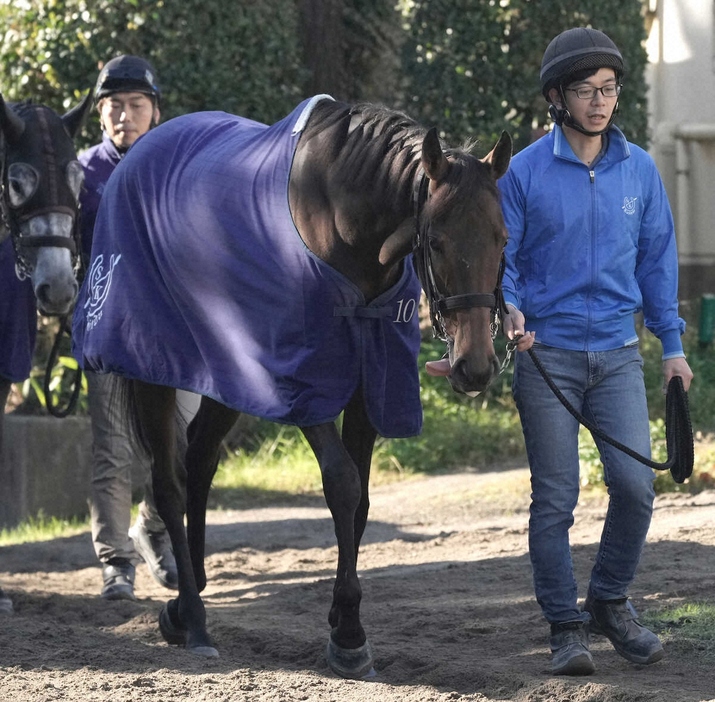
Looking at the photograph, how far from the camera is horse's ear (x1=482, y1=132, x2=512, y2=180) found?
12.5 feet

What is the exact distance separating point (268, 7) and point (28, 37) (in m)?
1.60

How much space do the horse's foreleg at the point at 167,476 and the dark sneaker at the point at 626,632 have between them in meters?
1.42

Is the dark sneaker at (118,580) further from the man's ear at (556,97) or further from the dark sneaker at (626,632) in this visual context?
the man's ear at (556,97)

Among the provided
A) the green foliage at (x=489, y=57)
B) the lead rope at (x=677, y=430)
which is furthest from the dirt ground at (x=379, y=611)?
the green foliage at (x=489, y=57)

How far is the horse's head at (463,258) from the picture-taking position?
12.2 feet

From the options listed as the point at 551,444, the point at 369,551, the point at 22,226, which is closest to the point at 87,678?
the point at 551,444

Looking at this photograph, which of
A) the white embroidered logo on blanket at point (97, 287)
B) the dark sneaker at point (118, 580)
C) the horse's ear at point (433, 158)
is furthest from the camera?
the dark sneaker at point (118, 580)

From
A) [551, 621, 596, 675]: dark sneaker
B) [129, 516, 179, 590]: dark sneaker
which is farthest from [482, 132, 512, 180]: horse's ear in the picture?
[129, 516, 179, 590]: dark sneaker

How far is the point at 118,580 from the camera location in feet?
19.0

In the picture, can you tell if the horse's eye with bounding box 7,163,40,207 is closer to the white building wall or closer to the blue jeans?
the blue jeans

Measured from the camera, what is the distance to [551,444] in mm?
4133

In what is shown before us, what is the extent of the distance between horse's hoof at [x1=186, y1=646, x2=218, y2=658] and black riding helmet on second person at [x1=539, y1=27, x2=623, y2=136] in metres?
2.05

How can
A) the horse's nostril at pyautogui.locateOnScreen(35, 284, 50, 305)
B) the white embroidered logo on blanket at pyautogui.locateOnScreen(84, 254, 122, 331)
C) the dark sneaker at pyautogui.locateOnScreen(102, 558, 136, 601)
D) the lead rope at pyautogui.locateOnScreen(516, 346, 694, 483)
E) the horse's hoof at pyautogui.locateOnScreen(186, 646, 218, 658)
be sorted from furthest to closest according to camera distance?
the dark sneaker at pyautogui.locateOnScreen(102, 558, 136, 601)
the horse's nostril at pyautogui.locateOnScreen(35, 284, 50, 305)
the white embroidered logo on blanket at pyautogui.locateOnScreen(84, 254, 122, 331)
the horse's hoof at pyautogui.locateOnScreen(186, 646, 218, 658)
the lead rope at pyautogui.locateOnScreen(516, 346, 694, 483)

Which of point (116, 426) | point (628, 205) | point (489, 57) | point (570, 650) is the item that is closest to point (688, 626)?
point (570, 650)
